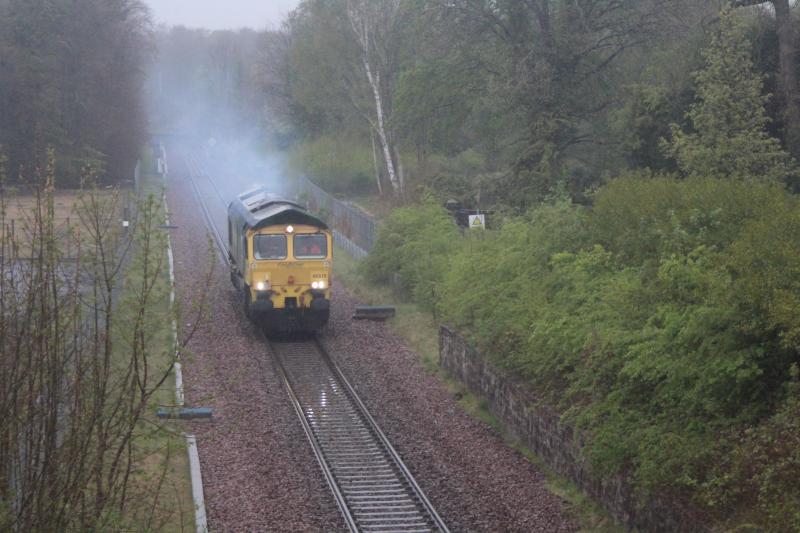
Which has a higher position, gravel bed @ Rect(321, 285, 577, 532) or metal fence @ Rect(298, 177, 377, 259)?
metal fence @ Rect(298, 177, 377, 259)

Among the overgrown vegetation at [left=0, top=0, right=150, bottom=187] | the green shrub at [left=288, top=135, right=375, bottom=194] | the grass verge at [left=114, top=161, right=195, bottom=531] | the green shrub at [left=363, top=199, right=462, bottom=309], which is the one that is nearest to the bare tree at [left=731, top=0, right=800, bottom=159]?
the green shrub at [left=363, top=199, right=462, bottom=309]

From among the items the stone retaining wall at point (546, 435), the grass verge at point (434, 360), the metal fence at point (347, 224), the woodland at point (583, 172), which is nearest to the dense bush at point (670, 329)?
the woodland at point (583, 172)

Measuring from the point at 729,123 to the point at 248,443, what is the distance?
13.7m

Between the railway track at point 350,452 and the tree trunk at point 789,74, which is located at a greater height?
the tree trunk at point 789,74

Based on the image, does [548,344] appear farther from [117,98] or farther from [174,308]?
[117,98]

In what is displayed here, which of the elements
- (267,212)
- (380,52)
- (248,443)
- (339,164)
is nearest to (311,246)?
(267,212)

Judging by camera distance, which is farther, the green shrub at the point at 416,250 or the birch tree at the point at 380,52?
the birch tree at the point at 380,52

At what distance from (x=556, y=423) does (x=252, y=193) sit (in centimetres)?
1621

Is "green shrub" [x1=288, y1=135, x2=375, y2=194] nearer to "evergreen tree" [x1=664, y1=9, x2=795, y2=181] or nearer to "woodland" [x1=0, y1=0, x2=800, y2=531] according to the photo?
"woodland" [x1=0, y1=0, x2=800, y2=531]

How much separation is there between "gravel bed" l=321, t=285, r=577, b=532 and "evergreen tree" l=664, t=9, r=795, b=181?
8.07 m

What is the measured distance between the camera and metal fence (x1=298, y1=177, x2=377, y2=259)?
110 ft

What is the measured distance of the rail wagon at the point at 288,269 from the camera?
2186 cm

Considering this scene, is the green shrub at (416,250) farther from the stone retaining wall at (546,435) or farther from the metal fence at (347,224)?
the stone retaining wall at (546,435)

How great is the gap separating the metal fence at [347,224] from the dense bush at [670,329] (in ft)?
Result: 47.8
